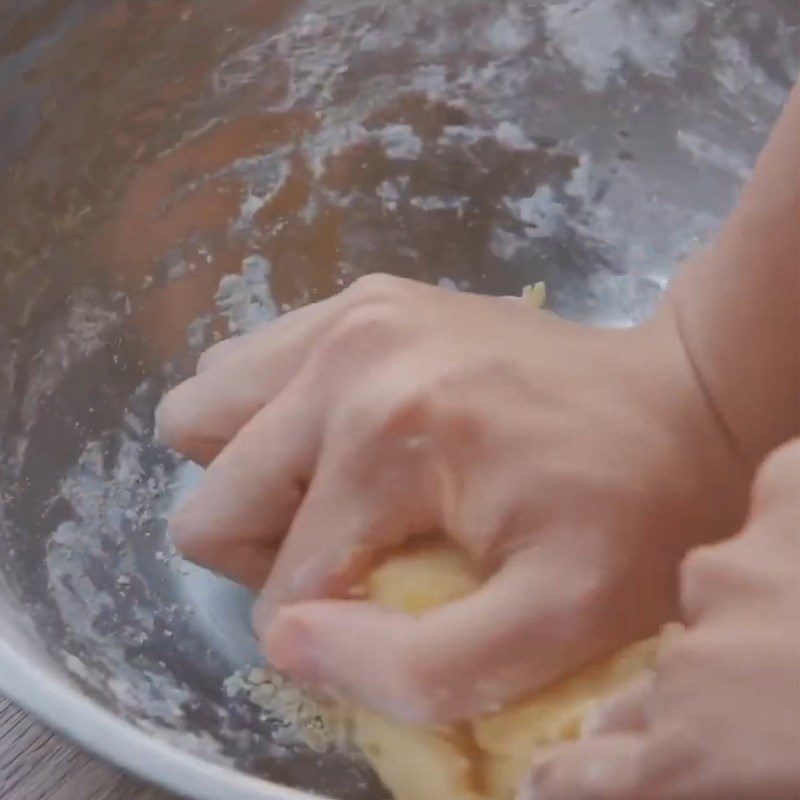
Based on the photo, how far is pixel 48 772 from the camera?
0.37 metres

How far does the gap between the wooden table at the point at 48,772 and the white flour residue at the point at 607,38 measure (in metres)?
0.47

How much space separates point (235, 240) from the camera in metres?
0.62

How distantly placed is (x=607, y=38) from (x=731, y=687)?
1.68ft

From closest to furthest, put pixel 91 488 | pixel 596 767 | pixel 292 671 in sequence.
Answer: pixel 596 767
pixel 292 671
pixel 91 488

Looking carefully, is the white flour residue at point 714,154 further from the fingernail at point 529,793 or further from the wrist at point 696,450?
the fingernail at point 529,793

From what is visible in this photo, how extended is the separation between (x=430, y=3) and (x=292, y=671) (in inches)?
16.7

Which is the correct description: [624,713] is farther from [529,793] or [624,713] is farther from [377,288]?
[377,288]

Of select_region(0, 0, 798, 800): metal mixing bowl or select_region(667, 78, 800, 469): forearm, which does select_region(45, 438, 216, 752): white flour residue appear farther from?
select_region(667, 78, 800, 469): forearm

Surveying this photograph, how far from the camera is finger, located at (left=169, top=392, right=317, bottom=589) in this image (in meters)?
0.39

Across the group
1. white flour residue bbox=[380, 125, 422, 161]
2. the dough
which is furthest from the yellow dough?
white flour residue bbox=[380, 125, 422, 161]

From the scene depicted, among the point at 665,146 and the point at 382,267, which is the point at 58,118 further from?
the point at 665,146

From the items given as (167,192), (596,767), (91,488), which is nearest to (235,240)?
(167,192)

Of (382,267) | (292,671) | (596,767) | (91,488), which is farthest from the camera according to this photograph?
(382,267)

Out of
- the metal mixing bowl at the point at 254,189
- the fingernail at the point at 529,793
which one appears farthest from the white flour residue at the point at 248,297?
the fingernail at the point at 529,793
